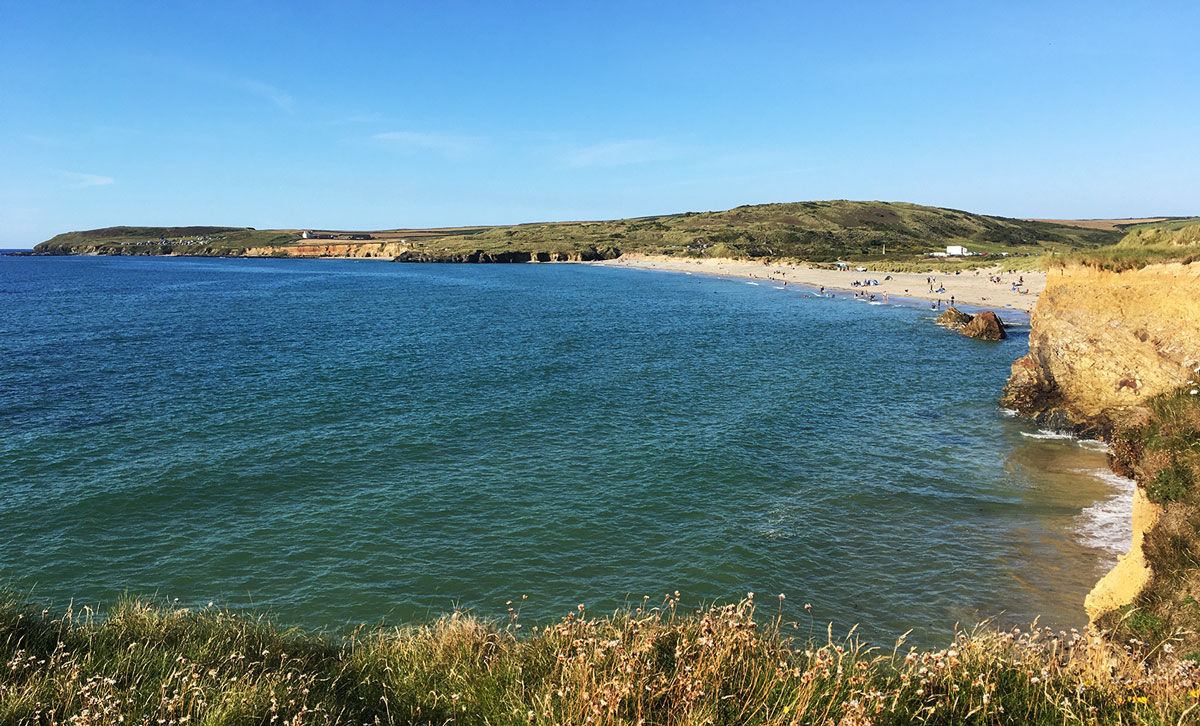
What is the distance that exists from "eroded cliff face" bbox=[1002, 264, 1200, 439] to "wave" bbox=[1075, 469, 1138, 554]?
4.05m

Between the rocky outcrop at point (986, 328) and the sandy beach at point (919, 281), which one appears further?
the sandy beach at point (919, 281)

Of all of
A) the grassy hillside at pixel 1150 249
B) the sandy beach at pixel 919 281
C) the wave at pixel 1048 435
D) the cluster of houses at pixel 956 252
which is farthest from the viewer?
the cluster of houses at pixel 956 252

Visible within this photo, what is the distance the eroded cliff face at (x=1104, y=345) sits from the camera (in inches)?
953

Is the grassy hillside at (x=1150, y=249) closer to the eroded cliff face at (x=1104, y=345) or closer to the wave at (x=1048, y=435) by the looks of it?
the eroded cliff face at (x=1104, y=345)

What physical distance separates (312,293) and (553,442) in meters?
91.6

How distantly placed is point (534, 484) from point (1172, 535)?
17004 millimetres

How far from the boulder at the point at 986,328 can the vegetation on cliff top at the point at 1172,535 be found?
4300 centimetres

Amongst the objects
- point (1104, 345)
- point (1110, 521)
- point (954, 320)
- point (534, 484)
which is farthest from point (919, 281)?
point (534, 484)

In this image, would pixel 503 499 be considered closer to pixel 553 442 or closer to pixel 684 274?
pixel 553 442

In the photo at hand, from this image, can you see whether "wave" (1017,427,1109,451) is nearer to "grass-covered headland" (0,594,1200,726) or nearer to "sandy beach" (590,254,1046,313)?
"grass-covered headland" (0,594,1200,726)

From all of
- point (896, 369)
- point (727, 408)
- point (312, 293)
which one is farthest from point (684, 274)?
point (727, 408)

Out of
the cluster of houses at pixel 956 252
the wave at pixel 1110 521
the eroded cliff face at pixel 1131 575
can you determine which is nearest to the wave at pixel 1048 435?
the wave at pixel 1110 521

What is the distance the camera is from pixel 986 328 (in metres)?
57.9

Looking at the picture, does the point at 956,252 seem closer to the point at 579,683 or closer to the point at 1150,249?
the point at 1150,249
